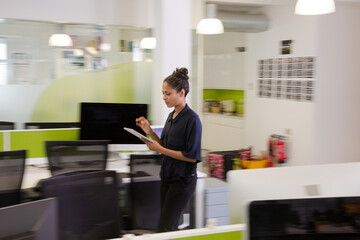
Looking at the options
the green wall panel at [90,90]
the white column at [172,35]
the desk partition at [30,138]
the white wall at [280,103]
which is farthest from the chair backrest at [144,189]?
the white wall at [280,103]

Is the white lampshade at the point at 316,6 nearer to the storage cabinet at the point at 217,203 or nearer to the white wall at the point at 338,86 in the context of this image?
the storage cabinet at the point at 217,203

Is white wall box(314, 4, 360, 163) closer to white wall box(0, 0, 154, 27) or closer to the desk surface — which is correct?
white wall box(0, 0, 154, 27)

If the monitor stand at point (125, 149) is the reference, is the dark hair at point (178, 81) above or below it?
above

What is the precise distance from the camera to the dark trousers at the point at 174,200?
2578 millimetres

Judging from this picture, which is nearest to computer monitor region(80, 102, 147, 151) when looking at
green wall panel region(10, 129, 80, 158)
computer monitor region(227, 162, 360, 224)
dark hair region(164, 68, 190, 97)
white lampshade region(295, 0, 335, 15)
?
green wall panel region(10, 129, 80, 158)

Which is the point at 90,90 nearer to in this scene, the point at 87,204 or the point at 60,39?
the point at 60,39

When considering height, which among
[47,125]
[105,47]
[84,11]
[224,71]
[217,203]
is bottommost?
[217,203]

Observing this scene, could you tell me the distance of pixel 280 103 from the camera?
6.32 metres

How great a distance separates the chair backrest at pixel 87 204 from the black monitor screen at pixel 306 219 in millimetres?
1205

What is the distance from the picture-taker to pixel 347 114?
5914 mm

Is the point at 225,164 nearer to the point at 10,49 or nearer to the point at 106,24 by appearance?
the point at 106,24

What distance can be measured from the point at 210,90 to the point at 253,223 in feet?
26.1

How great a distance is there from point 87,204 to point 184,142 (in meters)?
0.76

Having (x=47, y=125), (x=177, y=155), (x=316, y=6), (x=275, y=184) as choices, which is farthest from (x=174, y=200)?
(x=47, y=125)
